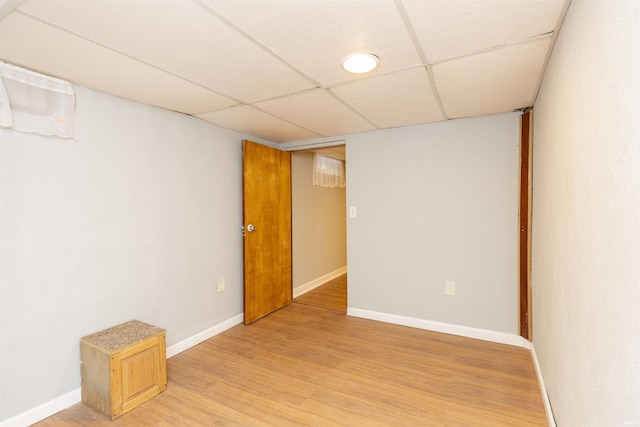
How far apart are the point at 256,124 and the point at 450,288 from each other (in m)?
2.44

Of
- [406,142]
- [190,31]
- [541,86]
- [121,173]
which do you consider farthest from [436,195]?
[121,173]

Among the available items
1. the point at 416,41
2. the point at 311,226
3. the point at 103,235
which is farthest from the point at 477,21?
the point at 311,226

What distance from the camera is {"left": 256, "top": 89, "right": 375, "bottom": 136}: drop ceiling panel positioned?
2242mm

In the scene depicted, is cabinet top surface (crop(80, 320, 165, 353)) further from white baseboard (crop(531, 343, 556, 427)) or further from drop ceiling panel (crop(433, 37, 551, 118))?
drop ceiling panel (crop(433, 37, 551, 118))

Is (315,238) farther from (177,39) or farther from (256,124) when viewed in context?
(177,39)

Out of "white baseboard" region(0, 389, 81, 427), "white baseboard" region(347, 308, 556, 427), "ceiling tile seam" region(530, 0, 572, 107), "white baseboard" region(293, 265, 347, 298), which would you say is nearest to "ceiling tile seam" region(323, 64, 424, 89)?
"ceiling tile seam" region(530, 0, 572, 107)

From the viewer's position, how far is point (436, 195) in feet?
9.54

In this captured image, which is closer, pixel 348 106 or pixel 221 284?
pixel 348 106

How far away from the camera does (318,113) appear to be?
2570 millimetres

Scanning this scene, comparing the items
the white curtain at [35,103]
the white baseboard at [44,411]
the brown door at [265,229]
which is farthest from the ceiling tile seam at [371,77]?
the white baseboard at [44,411]

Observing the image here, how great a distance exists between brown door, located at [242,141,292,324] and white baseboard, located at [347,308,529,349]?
92 cm

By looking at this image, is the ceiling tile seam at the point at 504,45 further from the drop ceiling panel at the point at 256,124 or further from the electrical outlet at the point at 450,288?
the electrical outlet at the point at 450,288

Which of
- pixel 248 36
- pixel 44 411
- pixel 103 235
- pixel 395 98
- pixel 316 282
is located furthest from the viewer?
pixel 316 282

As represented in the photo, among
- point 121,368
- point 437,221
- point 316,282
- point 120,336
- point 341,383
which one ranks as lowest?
point 341,383
